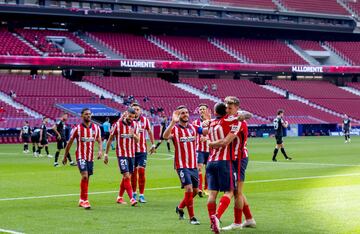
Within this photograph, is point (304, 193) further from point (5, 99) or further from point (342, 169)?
point (5, 99)

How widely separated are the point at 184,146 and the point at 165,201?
301 cm

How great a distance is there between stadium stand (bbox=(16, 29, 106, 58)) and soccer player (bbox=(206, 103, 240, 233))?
182 feet

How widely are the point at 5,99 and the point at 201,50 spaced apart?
86.1ft

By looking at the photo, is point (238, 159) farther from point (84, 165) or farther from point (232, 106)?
point (84, 165)

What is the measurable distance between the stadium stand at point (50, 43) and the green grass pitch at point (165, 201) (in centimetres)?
3849

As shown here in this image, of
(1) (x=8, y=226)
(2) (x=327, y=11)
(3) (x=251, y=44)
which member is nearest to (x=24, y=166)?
(1) (x=8, y=226)

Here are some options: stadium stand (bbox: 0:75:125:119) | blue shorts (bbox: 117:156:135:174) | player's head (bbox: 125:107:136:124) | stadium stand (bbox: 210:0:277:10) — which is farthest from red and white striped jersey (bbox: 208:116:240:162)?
stadium stand (bbox: 210:0:277:10)

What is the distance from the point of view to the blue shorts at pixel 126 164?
17953 millimetres

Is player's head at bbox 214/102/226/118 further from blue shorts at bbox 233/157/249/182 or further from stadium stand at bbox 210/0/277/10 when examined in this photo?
stadium stand at bbox 210/0/277/10

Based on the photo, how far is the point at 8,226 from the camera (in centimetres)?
1412

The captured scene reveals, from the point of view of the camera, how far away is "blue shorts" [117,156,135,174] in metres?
18.0

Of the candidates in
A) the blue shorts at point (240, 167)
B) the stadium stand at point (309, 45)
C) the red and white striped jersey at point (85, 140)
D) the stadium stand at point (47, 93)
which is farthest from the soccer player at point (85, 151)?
the stadium stand at point (309, 45)

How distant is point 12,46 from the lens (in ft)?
217

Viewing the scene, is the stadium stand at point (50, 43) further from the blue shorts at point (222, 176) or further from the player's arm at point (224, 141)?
the player's arm at point (224, 141)
